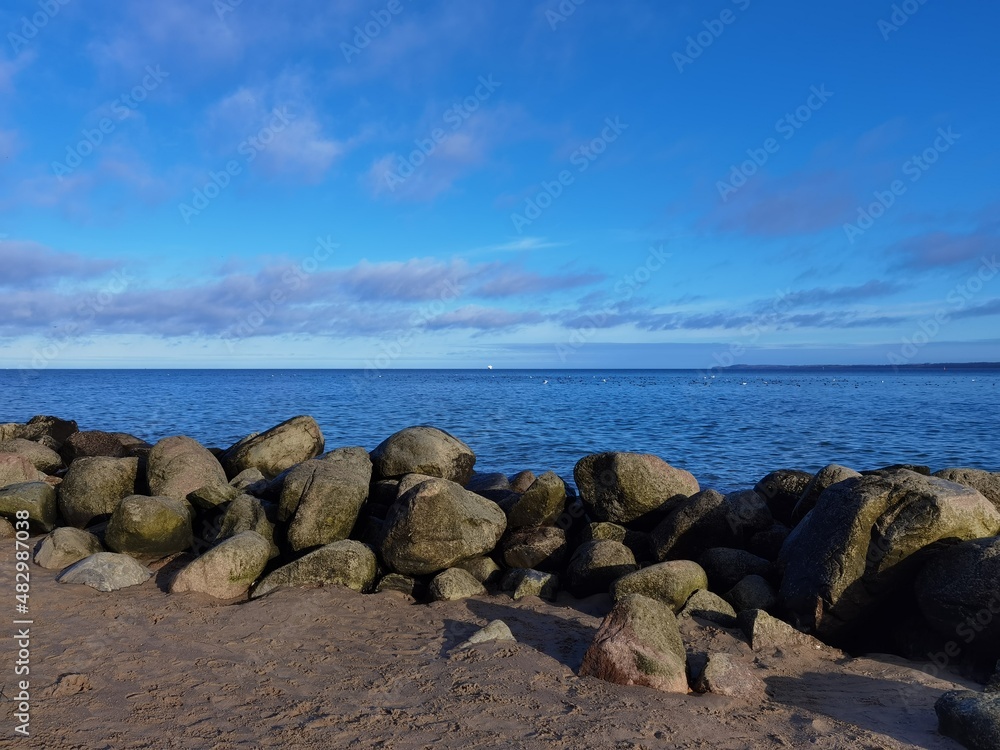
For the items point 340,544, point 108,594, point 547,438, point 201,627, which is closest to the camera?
point 201,627

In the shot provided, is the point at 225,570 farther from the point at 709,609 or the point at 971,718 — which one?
the point at 971,718

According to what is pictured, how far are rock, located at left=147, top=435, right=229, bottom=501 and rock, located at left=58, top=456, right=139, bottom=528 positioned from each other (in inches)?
20.3

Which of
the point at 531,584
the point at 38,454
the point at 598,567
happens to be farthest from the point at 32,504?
the point at 598,567

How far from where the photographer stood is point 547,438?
2600 cm

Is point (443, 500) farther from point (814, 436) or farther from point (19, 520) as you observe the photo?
point (814, 436)

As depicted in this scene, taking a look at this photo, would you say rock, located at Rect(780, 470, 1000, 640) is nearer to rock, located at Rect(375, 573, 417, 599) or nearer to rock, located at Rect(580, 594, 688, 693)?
rock, located at Rect(580, 594, 688, 693)

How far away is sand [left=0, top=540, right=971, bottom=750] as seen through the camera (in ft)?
17.1

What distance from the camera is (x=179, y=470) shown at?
12070mm

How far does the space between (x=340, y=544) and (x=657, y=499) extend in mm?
4876

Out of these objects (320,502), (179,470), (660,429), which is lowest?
(660,429)

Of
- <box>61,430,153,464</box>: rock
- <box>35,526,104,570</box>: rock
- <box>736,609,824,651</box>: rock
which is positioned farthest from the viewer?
<box>61,430,153,464</box>: rock

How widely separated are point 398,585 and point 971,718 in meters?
6.26

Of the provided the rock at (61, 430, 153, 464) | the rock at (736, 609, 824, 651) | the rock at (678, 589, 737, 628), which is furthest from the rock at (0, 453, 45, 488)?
the rock at (736, 609, 824, 651)

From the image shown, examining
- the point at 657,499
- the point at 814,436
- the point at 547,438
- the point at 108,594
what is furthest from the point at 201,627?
the point at 814,436
